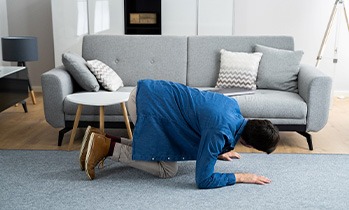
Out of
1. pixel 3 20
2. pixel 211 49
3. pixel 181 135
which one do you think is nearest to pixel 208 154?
pixel 181 135

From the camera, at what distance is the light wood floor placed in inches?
159

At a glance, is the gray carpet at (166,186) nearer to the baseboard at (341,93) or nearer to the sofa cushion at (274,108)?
the sofa cushion at (274,108)

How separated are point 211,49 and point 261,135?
1.85m

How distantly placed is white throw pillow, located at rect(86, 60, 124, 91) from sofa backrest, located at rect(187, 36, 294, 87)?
68 cm

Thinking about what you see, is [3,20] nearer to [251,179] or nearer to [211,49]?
[211,49]

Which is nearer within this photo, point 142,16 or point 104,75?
point 104,75

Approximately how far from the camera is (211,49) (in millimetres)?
4562

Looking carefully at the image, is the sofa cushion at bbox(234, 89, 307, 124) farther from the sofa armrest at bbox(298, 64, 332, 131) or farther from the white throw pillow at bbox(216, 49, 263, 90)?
the white throw pillow at bbox(216, 49, 263, 90)

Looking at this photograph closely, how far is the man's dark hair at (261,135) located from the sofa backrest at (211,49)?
5.43 feet

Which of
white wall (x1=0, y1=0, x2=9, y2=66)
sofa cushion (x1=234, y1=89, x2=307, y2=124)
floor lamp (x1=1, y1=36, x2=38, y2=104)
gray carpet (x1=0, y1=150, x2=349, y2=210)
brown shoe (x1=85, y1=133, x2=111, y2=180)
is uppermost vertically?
white wall (x1=0, y1=0, x2=9, y2=66)

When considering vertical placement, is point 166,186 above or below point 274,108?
below

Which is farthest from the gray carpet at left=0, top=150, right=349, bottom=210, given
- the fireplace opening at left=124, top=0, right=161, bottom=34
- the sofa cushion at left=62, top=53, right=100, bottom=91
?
the fireplace opening at left=124, top=0, right=161, bottom=34

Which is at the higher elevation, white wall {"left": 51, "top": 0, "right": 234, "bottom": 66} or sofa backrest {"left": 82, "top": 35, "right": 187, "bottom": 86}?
white wall {"left": 51, "top": 0, "right": 234, "bottom": 66}

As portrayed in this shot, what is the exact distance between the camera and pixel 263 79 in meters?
4.40
